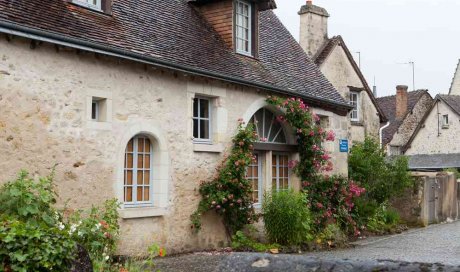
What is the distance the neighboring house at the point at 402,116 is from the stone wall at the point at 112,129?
23.8m

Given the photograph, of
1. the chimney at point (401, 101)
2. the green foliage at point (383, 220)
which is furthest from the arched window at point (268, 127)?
the chimney at point (401, 101)

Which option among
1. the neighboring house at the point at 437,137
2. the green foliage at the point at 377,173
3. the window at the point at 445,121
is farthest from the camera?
the window at the point at 445,121

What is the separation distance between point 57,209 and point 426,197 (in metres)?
11.6

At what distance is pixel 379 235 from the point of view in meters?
14.9

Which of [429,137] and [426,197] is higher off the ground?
[429,137]

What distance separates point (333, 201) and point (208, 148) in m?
4.09

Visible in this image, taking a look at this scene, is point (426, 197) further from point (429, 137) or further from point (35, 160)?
point (429, 137)

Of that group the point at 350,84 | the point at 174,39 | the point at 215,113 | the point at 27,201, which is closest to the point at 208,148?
the point at 215,113

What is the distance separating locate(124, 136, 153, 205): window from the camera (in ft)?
33.0

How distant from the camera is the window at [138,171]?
10.0 metres

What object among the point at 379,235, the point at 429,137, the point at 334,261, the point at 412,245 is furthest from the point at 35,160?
the point at 429,137

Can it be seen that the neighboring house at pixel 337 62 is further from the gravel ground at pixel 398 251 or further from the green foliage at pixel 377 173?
the gravel ground at pixel 398 251

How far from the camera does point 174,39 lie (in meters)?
11.3

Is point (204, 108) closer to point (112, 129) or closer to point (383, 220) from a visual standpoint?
point (112, 129)
